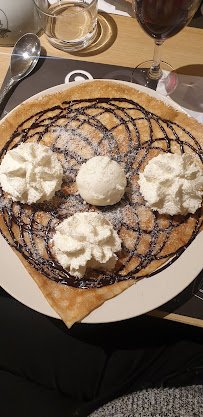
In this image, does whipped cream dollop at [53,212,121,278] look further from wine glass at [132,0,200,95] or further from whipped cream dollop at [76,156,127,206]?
wine glass at [132,0,200,95]

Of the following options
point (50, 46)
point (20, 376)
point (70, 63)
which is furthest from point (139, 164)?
point (20, 376)

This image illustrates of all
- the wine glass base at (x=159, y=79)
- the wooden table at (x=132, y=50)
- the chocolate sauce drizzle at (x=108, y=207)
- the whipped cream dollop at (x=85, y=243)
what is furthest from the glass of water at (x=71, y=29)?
the whipped cream dollop at (x=85, y=243)

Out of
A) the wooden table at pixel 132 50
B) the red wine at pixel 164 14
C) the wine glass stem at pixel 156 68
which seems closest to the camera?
the red wine at pixel 164 14

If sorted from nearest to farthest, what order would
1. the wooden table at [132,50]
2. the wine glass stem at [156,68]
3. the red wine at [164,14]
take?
the red wine at [164,14] → the wine glass stem at [156,68] → the wooden table at [132,50]

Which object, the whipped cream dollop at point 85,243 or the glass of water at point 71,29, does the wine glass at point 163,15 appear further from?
the whipped cream dollop at point 85,243

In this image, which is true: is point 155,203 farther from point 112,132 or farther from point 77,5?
point 77,5

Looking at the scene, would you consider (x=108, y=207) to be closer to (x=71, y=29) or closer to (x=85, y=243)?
(x=85, y=243)

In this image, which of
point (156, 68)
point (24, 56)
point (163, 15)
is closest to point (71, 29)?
point (24, 56)
